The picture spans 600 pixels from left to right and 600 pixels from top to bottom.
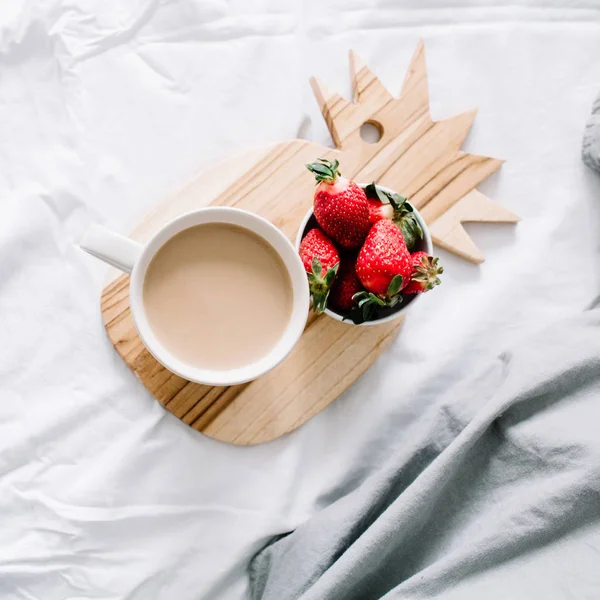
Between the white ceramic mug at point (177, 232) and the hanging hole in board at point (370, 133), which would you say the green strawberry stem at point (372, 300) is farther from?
the hanging hole in board at point (370, 133)

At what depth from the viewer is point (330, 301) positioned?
75 cm

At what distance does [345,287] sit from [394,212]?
100 millimetres

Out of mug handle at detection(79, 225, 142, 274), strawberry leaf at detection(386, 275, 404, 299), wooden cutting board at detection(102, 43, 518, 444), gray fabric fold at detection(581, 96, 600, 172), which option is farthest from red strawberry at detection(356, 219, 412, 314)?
gray fabric fold at detection(581, 96, 600, 172)

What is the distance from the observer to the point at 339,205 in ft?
2.33

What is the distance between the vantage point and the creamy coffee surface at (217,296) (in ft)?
2.35

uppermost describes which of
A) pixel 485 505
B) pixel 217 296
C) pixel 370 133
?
pixel 370 133

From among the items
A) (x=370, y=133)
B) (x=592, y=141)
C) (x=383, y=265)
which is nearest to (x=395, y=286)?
(x=383, y=265)

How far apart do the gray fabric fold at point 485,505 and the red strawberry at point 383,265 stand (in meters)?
0.19

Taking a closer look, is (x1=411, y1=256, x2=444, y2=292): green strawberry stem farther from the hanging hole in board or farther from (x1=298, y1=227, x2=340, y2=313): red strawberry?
the hanging hole in board

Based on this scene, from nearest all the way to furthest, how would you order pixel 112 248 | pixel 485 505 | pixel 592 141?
1. pixel 112 248
2. pixel 485 505
3. pixel 592 141

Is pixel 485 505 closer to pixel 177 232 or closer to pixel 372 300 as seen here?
pixel 372 300

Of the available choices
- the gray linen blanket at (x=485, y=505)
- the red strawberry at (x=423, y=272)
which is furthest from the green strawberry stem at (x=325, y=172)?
the gray linen blanket at (x=485, y=505)

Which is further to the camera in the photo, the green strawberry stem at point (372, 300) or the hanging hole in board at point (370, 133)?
the hanging hole in board at point (370, 133)

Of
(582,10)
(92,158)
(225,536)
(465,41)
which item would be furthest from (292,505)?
(582,10)
